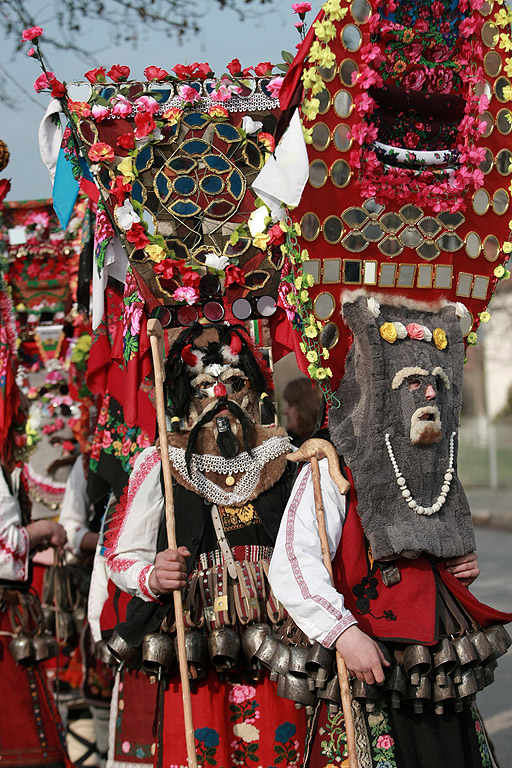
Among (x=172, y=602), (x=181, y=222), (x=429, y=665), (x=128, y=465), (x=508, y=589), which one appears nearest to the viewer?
(x=429, y=665)

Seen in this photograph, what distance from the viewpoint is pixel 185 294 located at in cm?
463

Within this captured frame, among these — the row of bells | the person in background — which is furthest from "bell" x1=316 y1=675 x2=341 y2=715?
the person in background

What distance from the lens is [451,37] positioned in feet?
12.4

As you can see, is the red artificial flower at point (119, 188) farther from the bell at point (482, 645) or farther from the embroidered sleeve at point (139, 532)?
the bell at point (482, 645)

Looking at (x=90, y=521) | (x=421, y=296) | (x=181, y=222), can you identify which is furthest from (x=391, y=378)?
(x=90, y=521)

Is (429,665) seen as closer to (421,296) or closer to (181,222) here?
(421,296)

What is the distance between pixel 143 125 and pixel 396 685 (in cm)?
273

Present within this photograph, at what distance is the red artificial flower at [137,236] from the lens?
15.1 feet

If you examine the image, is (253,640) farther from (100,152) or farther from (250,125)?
(250,125)

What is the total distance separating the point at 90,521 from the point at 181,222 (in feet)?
8.85

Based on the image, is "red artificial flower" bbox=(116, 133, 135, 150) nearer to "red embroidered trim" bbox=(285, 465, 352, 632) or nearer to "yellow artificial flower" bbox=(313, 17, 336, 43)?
"yellow artificial flower" bbox=(313, 17, 336, 43)

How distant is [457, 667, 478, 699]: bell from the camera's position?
11.1ft

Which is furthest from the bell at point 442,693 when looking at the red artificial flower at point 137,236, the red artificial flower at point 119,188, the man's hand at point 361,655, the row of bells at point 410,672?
the red artificial flower at point 119,188

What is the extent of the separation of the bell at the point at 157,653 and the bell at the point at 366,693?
0.94 meters
